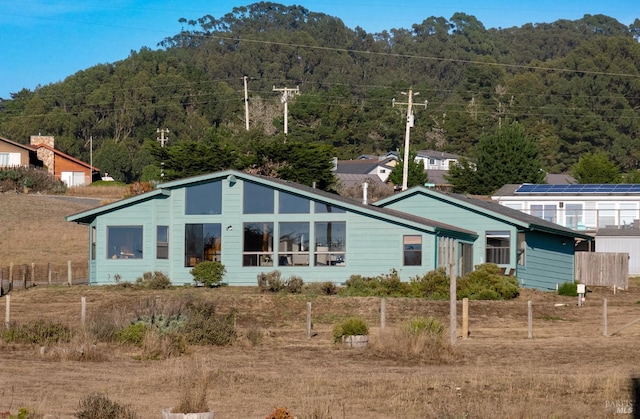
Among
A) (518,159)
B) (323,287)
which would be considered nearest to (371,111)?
(518,159)

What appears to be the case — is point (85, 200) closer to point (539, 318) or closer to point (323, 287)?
point (323, 287)

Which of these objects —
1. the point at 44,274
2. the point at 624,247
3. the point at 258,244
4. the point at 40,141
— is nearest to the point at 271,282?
the point at 258,244

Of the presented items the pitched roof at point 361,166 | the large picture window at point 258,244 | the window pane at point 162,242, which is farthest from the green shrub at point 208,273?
the pitched roof at point 361,166

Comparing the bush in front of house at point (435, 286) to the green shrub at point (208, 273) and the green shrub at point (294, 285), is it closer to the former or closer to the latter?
the green shrub at point (294, 285)

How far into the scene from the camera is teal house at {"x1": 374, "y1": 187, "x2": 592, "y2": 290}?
4975 centimetres

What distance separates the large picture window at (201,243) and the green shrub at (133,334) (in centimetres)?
1697

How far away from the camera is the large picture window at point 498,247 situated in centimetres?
4991

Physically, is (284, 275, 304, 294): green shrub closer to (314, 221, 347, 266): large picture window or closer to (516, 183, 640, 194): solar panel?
(314, 221, 347, 266): large picture window

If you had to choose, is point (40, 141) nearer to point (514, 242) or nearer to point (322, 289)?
point (514, 242)

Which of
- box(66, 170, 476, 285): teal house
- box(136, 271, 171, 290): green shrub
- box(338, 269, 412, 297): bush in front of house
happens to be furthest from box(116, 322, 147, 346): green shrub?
box(66, 170, 476, 285): teal house

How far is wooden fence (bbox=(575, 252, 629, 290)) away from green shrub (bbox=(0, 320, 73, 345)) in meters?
30.2

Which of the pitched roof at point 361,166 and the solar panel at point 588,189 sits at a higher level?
the pitched roof at point 361,166

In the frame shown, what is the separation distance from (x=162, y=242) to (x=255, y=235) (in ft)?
12.6

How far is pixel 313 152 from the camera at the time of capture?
77312 millimetres
